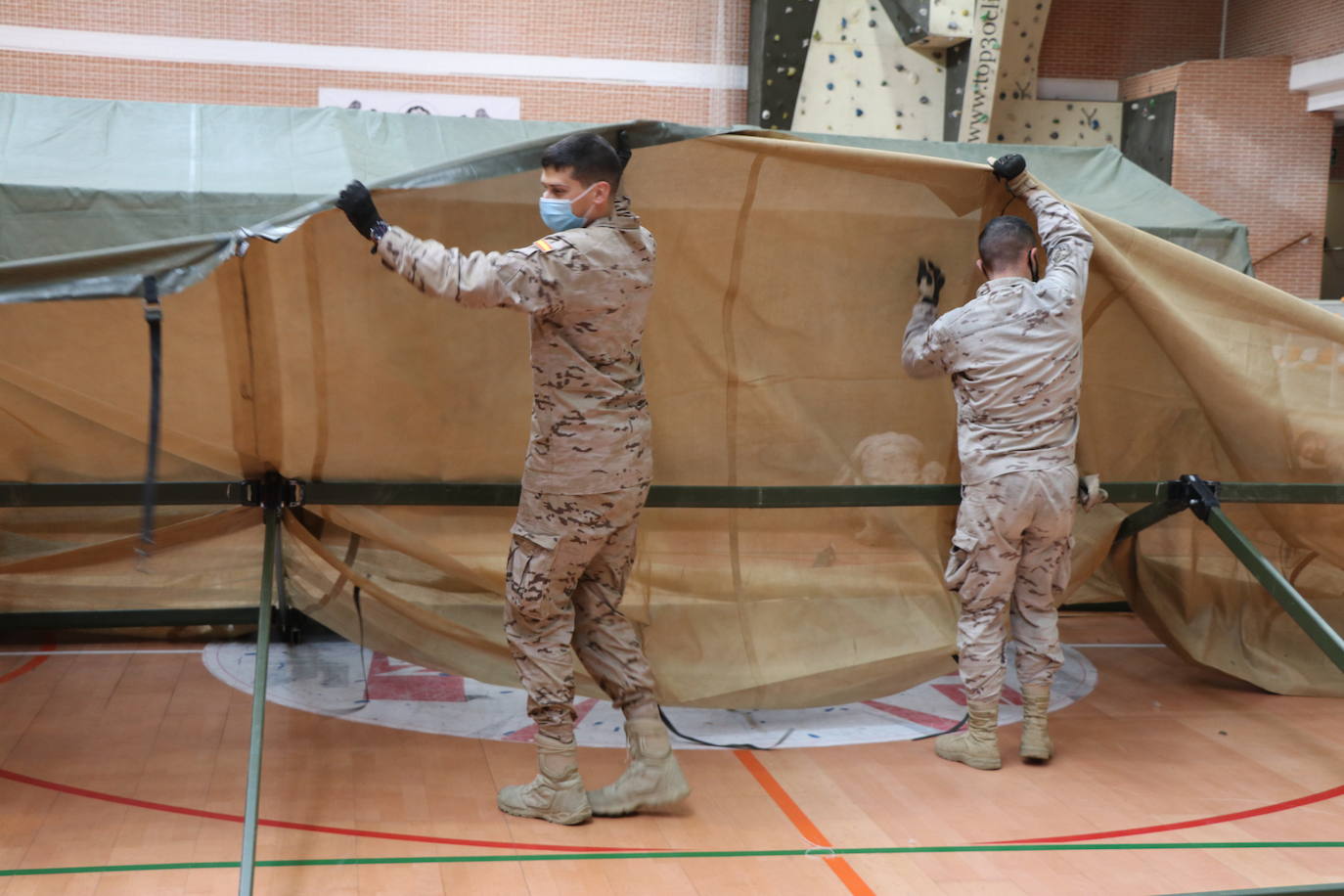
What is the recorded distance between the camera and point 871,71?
8.95 metres

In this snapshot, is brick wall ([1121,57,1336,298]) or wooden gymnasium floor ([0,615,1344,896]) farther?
brick wall ([1121,57,1336,298])

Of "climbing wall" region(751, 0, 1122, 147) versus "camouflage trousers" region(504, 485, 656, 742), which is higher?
"climbing wall" region(751, 0, 1122, 147)

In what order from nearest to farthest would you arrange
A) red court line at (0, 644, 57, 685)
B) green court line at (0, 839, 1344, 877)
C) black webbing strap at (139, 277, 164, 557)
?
black webbing strap at (139, 277, 164, 557) → green court line at (0, 839, 1344, 877) → red court line at (0, 644, 57, 685)

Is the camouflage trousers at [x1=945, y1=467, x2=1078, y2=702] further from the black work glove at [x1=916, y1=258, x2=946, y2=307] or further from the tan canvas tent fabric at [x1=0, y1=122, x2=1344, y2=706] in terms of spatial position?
the black work glove at [x1=916, y1=258, x2=946, y2=307]

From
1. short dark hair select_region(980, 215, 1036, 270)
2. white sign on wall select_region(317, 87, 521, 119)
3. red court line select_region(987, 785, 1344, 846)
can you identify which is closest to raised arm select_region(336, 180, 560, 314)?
short dark hair select_region(980, 215, 1036, 270)

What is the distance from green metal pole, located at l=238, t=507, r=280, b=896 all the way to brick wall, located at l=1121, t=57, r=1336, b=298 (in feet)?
30.6

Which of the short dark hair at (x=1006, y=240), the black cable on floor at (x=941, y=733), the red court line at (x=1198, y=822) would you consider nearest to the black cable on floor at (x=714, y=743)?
the black cable on floor at (x=941, y=733)

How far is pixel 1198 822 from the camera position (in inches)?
126

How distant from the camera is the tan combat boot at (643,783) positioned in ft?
10.2

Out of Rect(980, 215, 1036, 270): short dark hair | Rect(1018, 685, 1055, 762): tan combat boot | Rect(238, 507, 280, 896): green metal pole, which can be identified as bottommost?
Rect(1018, 685, 1055, 762): tan combat boot

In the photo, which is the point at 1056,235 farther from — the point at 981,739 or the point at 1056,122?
the point at 1056,122

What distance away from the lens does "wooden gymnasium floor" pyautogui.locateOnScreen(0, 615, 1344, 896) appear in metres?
2.75

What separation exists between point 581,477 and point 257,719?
955 millimetres

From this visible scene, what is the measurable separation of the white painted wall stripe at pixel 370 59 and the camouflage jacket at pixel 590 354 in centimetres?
652
